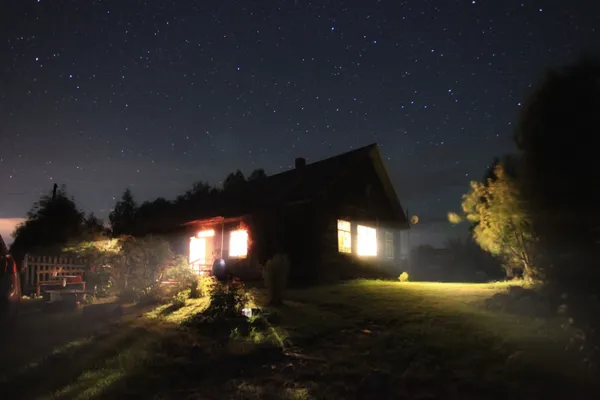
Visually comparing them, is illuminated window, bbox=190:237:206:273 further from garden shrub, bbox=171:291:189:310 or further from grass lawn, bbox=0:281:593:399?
grass lawn, bbox=0:281:593:399

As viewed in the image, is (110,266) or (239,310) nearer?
(239,310)

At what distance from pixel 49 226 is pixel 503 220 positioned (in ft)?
104

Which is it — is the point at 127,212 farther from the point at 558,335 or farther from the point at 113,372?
the point at 558,335

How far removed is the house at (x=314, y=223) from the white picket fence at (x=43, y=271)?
473 centimetres

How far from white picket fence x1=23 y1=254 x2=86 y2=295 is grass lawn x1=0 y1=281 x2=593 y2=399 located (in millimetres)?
6557

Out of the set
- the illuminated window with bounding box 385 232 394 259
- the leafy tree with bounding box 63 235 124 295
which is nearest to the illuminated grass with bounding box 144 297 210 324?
the leafy tree with bounding box 63 235 124 295

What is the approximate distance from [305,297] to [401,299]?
3.05 metres

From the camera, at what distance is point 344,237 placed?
65.6 feet

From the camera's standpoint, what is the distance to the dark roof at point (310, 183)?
59.9ft

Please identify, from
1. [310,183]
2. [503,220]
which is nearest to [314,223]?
[310,183]

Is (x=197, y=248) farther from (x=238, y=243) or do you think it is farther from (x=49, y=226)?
(x=49, y=226)

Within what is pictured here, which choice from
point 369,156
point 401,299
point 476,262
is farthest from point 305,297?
point 476,262

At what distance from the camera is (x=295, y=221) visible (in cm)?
1833

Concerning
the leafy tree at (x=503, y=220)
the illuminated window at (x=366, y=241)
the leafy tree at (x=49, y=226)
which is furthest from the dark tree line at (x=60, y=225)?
the leafy tree at (x=503, y=220)
